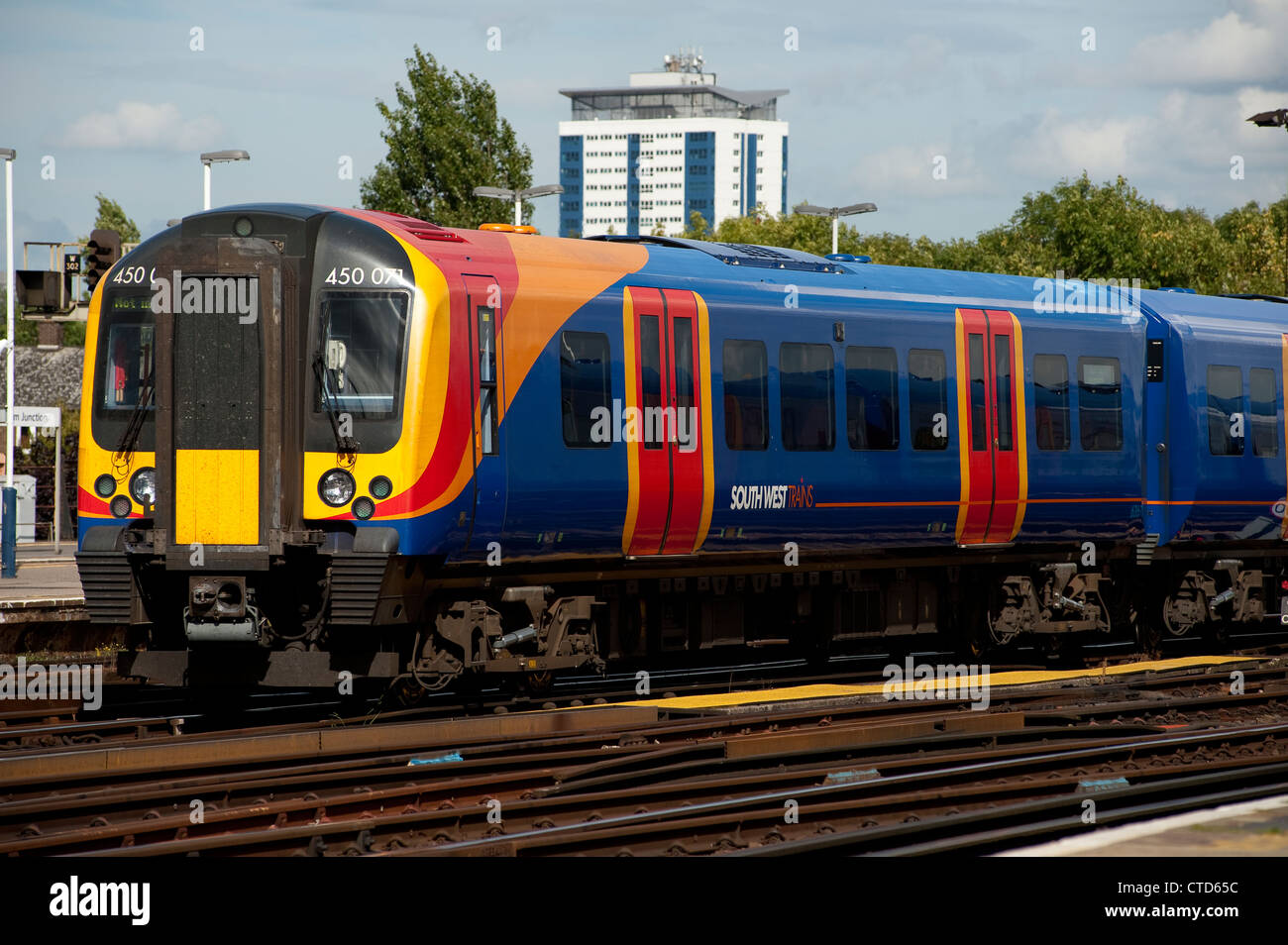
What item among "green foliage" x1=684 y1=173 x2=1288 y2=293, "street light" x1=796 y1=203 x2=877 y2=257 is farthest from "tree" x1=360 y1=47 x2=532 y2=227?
"green foliage" x1=684 y1=173 x2=1288 y2=293

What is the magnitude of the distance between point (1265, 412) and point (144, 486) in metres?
13.6

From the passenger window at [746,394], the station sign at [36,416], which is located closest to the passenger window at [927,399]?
the passenger window at [746,394]

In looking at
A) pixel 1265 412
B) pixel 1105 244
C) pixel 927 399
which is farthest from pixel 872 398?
pixel 1105 244

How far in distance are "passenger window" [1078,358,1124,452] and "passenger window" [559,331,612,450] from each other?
6.58m

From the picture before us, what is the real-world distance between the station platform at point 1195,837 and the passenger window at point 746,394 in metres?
6.19

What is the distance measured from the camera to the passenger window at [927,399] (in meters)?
16.6

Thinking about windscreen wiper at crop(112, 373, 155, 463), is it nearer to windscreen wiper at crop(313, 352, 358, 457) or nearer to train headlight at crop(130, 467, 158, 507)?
train headlight at crop(130, 467, 158, 507)

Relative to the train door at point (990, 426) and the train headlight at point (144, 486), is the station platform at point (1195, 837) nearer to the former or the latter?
the train headlight at point (144, 486)

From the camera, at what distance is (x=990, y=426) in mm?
17188

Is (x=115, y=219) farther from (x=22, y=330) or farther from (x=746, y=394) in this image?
(x=746, y=394)
